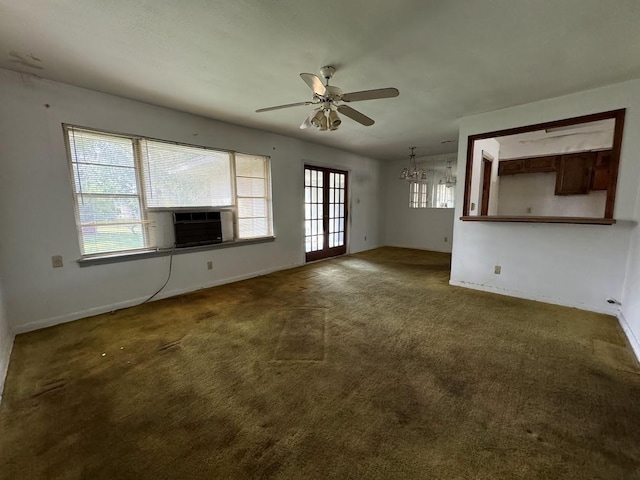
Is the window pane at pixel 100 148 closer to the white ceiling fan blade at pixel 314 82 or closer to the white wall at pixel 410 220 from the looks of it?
the white ceiling fan blade at pixel 314 82

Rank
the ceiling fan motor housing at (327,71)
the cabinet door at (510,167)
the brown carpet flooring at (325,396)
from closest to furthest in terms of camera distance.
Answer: the brown carpet flooring at (325,396) < the ceiling fan motor housing at (327,71) < the cabinet door at (510,167)

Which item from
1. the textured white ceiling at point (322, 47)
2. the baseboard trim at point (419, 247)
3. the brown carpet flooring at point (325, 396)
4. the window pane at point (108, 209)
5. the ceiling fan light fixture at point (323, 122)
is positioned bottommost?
the brown carpet flooring at point (325, 396)

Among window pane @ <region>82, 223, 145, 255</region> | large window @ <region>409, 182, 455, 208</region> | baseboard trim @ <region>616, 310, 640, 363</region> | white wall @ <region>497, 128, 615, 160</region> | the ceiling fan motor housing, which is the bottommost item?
baseboard trim @ <region>616, 310, 640, 363</region>

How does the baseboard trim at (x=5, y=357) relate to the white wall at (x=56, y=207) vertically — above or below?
below

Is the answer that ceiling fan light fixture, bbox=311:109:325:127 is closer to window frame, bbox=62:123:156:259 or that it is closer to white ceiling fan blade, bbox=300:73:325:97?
white ceiling fan blade, bbox=300:73:325:97

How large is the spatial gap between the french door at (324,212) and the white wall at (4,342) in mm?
4010

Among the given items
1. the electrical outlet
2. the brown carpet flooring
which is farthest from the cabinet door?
the electrical outlet

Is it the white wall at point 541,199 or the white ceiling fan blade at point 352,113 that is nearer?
the white ceiling fan blade at point 352,113

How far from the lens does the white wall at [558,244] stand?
274cm

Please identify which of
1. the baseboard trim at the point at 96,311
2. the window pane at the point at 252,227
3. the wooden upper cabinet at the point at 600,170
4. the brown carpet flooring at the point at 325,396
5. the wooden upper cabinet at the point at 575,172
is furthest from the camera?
the wooden upper cabinet at the point at 575,172

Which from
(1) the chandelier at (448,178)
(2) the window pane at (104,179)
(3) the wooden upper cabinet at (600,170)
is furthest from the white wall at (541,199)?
(2) the window pane at (104,179)

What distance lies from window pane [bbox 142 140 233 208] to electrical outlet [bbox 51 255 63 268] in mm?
1032

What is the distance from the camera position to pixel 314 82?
6.64 ft

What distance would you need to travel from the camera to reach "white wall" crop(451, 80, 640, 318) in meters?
2.74
